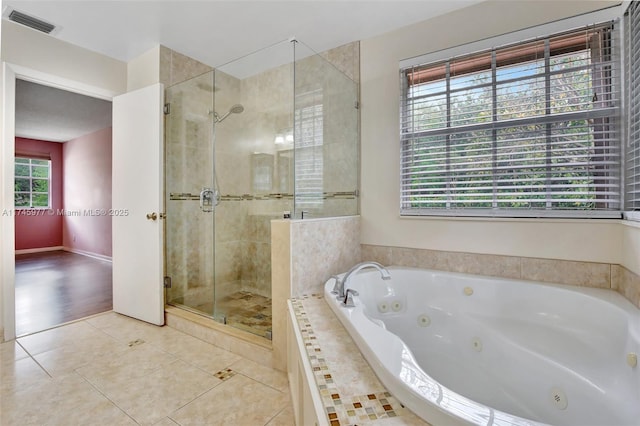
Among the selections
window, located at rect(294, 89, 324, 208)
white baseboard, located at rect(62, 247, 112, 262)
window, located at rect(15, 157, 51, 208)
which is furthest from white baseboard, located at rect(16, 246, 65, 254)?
window, located at rect(294, 89, 324, 208)

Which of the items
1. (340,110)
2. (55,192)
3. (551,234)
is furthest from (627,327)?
(55,192)

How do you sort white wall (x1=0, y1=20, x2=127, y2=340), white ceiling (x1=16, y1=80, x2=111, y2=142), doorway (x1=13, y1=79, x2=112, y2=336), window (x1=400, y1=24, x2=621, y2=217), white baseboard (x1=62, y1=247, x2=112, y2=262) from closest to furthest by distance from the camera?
1. window (x1=400, y1=24, x2=621, y2=217)
2. white wall (x1=0, y1=20, x2=127, y2=340)
3. doorway (x1=13, y1=79, x2=112, y2=336)
4. white ceiling (x1=16, y1=80, x2=111, y2=142)
5. white baseboard (x1=62, y1=247, x2=112, y2=262)

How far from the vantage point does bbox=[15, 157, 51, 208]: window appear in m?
6.32

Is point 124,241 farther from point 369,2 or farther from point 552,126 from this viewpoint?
point 552,126

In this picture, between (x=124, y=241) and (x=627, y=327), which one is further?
(x=124, y=241)

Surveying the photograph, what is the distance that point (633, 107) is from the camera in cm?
163

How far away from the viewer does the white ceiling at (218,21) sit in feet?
7.09

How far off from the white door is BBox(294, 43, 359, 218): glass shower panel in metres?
1.30

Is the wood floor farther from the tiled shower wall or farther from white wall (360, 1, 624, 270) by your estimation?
white wall (360, 1, 624, 270)

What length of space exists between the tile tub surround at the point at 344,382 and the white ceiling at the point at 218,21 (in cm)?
213

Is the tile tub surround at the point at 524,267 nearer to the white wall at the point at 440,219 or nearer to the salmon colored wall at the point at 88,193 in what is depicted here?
the white wall at the point at 440,219

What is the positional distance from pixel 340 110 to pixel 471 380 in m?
1.99

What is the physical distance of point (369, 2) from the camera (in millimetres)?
2129

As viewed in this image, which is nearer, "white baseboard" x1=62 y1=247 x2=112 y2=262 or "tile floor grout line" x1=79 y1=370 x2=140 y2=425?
"tile floor grout line" x1=79 y1=370 x2=140 y2=425
